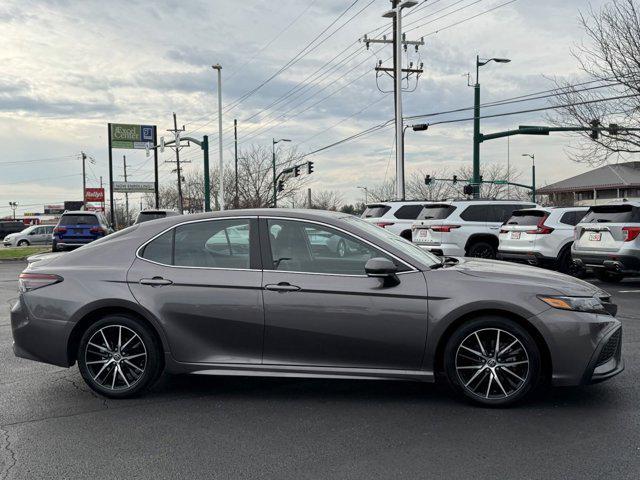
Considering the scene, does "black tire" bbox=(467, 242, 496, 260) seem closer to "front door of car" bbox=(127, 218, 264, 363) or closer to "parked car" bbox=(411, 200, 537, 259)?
"parked car" bbox=(411, 200, 537, 259)

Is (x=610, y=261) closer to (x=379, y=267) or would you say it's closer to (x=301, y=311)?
(x=379, y=267)

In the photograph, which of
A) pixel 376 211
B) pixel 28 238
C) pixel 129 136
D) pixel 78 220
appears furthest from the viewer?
pixel 129 136

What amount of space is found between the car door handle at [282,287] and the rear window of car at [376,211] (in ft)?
39.9

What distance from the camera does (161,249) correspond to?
5.04 metres

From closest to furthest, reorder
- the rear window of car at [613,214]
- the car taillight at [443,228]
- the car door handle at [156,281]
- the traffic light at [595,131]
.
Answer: the car door handle at [156,281] < the rear window of car at [613,214] < the car taillight at [443,228] < the traffic light at [595,131]

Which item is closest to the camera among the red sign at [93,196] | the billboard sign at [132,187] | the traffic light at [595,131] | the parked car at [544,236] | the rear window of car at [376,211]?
the parked car at [544,236]

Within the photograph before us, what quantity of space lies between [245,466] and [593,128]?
2016 cm

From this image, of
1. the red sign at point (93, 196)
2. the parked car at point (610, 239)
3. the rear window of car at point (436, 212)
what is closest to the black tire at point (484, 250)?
the rear window of car at point (436, 212)

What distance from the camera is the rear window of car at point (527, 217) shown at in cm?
1375

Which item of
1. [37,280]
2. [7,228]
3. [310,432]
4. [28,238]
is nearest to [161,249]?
[37,280]

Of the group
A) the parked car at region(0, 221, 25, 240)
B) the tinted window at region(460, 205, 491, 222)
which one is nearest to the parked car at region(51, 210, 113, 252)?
the tinted window at region(460, 205, 491, 222)

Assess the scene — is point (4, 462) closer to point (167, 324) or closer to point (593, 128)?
point (167, 324)

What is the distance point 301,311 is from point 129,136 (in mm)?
55036

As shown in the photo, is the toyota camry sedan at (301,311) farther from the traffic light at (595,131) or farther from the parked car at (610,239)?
A: the traffic light at (595,131)
